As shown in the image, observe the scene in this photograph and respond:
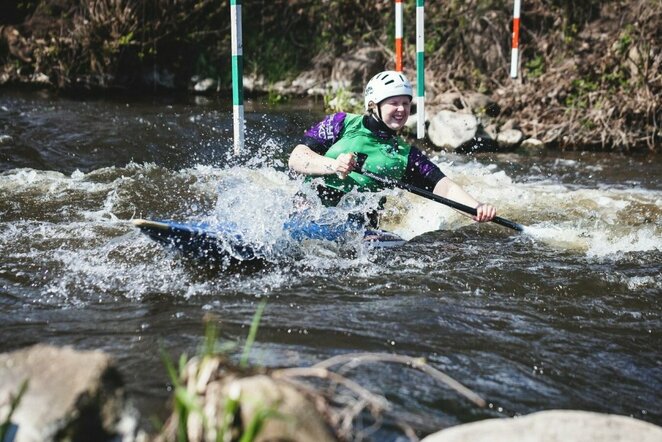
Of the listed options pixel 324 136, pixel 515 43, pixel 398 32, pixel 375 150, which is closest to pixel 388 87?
pixel 375 150

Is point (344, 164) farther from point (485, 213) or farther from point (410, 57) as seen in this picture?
point (410, 57)

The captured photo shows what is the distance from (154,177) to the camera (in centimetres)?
738

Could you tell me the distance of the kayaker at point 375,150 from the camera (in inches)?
197

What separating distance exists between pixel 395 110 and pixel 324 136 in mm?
533

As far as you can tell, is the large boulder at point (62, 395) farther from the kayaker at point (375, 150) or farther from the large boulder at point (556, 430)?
the kayaker at point (375, 150)

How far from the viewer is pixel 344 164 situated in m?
4.66

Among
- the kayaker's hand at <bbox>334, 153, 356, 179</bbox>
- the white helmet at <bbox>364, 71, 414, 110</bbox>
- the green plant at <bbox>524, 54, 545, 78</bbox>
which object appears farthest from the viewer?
the green plant at <bbox>524, 54, 545, 78</bbox>

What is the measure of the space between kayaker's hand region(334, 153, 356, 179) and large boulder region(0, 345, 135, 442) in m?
2.54

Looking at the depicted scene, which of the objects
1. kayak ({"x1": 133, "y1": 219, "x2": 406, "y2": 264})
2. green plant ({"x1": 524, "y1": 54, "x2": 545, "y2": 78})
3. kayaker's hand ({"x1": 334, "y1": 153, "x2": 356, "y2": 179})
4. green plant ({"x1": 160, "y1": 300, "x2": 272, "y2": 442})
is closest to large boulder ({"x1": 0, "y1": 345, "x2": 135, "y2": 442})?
green plant ({"x1": 160, "y1": 300, "x2": 272, "y2": 442})

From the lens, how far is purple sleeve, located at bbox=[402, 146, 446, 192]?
208 inches

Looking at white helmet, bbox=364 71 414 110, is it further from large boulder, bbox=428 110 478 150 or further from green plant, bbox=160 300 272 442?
large boulder, bbox=428 110 478 150

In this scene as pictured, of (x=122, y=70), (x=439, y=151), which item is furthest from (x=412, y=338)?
(x=122, y=70)

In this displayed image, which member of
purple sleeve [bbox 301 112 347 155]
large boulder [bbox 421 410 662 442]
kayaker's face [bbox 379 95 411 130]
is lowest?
large boulder [bbox 421 410 662 442]

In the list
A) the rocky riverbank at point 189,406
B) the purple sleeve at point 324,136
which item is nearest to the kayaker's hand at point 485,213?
the purple sleeve at point 324,136
